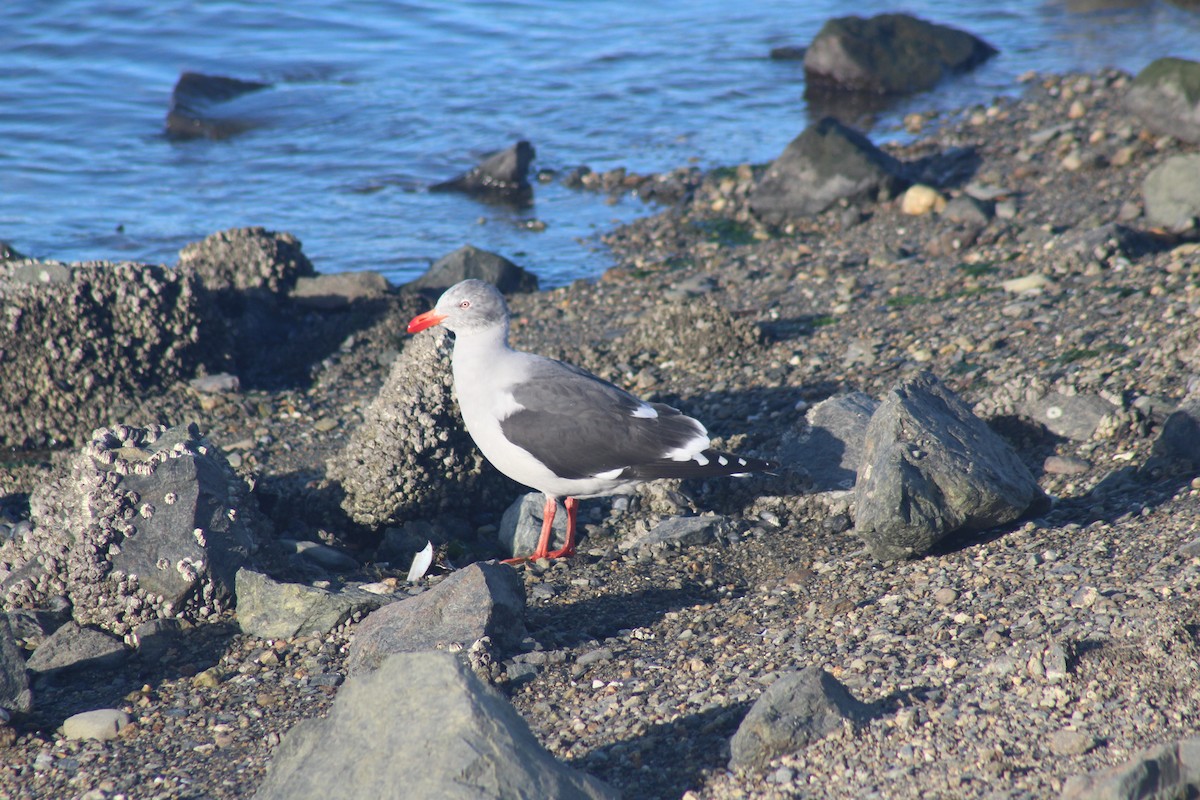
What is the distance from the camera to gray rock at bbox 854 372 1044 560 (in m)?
5.27

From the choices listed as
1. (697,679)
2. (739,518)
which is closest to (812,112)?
(739,518)

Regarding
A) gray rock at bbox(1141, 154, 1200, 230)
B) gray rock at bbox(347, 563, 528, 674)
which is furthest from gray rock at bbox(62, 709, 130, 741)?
gray rock at bbox(1141, 154, 1200, 230)

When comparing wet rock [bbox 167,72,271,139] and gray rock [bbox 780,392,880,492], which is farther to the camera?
wet rock [bbox 167,72,271,139]

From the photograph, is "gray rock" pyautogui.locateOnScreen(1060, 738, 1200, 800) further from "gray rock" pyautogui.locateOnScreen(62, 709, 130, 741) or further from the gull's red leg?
"gray rock" pyautogui.locateOnScreen(62, 709, 130, 741)

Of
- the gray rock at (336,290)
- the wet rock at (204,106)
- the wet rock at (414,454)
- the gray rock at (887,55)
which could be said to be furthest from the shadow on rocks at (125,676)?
the gray rock at (887,55)

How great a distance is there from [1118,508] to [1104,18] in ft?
60.0

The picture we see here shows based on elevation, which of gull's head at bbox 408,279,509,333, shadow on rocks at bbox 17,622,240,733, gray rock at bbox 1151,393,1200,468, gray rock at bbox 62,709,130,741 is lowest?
shadow on rocks at bbox 17,622,240,733

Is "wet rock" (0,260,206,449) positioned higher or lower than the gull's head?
lower

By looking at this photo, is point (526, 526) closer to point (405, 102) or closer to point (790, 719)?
point (790, 719)

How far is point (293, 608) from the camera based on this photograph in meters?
5.37

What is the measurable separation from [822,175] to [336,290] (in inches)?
204

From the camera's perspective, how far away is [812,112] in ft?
55.5

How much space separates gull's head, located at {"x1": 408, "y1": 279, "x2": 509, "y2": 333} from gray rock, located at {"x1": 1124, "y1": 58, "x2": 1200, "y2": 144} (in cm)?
865

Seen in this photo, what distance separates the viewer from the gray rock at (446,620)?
4.92 metres
